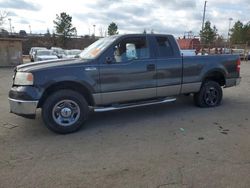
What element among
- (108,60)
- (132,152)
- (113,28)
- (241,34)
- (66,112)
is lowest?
(132,152)

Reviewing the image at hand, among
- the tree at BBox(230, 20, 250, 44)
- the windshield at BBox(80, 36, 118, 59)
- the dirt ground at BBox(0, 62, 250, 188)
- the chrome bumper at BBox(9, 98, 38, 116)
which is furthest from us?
the tree at BBox(230, 20, 250, 44)

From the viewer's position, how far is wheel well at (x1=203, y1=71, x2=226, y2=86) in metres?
7.30

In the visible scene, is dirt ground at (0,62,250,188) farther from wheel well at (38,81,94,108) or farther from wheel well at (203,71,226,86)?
wheel well at (203,71,226,86)

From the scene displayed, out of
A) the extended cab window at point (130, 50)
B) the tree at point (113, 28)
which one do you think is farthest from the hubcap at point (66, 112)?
the tree at point (113, 28)

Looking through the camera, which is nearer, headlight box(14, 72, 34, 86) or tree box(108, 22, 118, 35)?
headlight box(14, 72, 34, 86)

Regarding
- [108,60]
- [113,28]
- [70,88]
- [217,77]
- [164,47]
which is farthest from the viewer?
[113,28]

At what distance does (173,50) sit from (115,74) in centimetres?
171

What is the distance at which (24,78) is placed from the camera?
508 centimetres

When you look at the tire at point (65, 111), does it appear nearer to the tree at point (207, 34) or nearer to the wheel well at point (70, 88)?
the wheel well at point (70, 88)

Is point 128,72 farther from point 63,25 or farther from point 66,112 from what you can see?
point 63,25

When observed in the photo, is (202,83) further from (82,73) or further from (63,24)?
(63,24)

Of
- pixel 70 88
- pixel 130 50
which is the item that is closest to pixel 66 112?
pixel 70 88

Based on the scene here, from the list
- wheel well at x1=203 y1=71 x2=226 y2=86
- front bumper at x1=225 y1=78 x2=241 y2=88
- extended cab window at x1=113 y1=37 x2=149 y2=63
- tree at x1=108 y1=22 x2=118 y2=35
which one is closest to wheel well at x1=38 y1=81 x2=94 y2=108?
extended cab window at x1=113 y1=37 x2=149 y2=63

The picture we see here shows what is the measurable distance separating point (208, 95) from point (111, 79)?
306 cm
